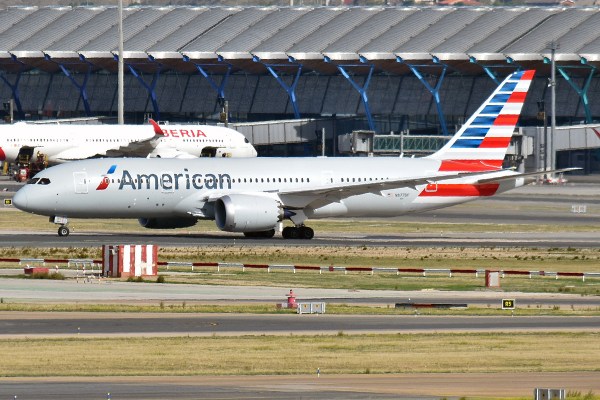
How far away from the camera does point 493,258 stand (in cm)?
6588

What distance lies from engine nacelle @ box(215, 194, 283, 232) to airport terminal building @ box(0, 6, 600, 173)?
79633 mm

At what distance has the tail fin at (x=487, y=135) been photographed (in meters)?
79.2

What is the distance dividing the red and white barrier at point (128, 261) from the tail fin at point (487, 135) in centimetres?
2652

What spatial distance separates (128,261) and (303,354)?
20984 mm

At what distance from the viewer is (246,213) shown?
7238 centimetres

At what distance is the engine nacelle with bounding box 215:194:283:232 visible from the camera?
236 ft

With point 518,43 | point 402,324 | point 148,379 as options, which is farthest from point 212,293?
point 518,43

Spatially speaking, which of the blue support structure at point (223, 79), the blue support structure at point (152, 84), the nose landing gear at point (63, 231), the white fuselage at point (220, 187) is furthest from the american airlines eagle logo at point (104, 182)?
the blue support structure at point (152, 84)

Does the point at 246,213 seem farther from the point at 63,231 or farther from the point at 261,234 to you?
the point at 63,231

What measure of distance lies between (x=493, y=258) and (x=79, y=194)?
20.4 metres

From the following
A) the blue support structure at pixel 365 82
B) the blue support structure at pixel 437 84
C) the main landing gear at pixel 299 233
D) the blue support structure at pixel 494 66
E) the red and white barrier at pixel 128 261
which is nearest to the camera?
the red and white barrier at pixel 128 261

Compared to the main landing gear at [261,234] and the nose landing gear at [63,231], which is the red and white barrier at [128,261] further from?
the main landing gear at [261,234]

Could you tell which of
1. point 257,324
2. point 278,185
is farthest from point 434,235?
point 257,324

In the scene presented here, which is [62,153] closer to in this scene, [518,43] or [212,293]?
[518,43]
